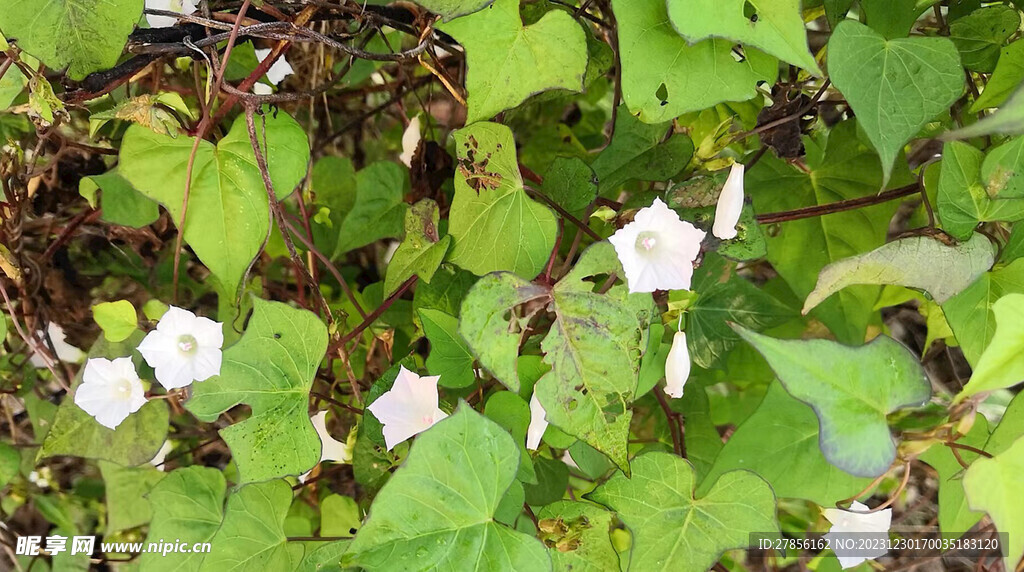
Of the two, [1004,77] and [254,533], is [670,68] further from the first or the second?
[254,533]

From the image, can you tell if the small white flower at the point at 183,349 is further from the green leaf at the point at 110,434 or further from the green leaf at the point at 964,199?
the green leaf at the point at 964,199

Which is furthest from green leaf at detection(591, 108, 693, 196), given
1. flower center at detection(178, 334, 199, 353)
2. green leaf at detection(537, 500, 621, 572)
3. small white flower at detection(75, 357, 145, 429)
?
small white flower at detection(75, 357, 145, 429)

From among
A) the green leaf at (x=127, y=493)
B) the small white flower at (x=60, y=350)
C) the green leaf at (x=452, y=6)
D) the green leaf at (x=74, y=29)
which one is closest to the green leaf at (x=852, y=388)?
the green leaf at (x=452, y=6)

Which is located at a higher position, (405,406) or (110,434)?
(405,406)

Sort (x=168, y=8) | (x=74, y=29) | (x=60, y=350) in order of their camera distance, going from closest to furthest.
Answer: (x=74, y=29), (x=168, y=8), (x=60, y=350)

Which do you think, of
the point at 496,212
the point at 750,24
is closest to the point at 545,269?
the point at 496,212

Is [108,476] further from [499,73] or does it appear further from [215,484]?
[499,73]
